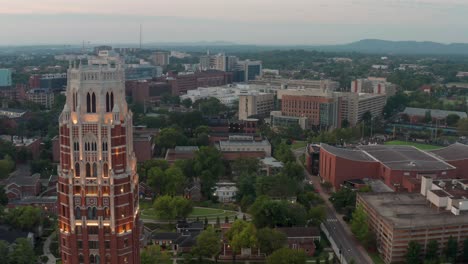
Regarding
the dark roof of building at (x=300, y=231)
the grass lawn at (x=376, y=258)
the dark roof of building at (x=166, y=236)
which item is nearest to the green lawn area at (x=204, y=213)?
the dark roof of building at (x=166, y=236)

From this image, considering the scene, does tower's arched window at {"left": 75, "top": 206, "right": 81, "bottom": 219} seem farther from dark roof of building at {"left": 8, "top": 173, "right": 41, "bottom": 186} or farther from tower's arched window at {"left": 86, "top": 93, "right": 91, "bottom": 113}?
dark roof of building at {"left": 8, "top": 173, "right": 41, "bottom": 186}

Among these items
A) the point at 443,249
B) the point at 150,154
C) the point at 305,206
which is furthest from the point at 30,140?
the point at 443,249

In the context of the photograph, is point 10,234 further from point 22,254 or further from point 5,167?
point 5,167

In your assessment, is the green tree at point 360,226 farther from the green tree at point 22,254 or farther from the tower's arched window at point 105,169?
the tower's arched window at point 105,169

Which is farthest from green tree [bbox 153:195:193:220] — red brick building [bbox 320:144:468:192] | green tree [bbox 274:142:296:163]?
green tree [bbox 274:142:296:163]

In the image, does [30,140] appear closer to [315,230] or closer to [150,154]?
[150,154]

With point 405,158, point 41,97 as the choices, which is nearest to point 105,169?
point 405,158

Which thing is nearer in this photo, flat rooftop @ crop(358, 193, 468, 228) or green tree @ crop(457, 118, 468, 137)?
flat rooftop @ crop(358, 193, 468, 228)
